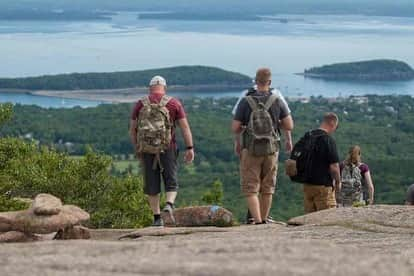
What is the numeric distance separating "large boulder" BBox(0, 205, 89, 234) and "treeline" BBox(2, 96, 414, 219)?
28.8 m

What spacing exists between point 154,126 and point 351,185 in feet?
8.77

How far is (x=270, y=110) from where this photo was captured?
852cm

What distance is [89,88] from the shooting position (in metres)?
101

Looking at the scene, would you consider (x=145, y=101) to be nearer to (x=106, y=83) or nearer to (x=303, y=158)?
(x=303, y=158)

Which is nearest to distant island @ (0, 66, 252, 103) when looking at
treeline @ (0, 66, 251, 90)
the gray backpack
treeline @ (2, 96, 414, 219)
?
treeline @ (0, 66, 251, 90)

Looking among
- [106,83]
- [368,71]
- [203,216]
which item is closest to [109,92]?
[106,83]

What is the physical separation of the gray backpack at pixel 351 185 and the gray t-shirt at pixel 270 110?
167 cm

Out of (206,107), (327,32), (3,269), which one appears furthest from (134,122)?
(327,32)

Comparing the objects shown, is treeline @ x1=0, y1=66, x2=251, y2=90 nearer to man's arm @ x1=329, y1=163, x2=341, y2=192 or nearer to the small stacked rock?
man's arm @ x1=329, y1=163, x2=341, y2=192

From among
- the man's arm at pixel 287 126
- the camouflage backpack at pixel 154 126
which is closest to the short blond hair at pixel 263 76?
the man's arm at pixel 287 126

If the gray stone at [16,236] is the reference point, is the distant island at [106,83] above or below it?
above

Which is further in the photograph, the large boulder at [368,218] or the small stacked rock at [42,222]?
the large boulder at [368,218]

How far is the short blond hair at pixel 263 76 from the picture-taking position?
8391mm

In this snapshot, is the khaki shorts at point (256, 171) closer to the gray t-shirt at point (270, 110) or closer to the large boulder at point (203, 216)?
the gray t-shirt at point (270, 110)
